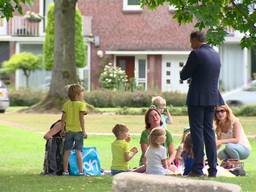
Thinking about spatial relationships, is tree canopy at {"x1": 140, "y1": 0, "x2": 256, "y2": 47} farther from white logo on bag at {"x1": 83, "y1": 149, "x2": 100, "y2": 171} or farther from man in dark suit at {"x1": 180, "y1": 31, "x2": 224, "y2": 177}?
white logo on bag at {"x1": 83, "y1": 149, "x2": 100, "y2": 171}

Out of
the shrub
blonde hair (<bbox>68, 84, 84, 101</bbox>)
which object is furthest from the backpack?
the shrub

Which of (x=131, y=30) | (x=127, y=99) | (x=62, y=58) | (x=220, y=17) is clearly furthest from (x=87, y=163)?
(x=131, y=30)

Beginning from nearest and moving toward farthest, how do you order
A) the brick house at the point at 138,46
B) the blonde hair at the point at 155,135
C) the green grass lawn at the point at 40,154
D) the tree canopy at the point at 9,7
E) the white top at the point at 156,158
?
the green grass lawn at the point at 40,154 → the blonde hair at the point at 155,135 → the white top at the point at 156,158 → the tree canopy at the point at 9,7 → the brick house at the point at 138,46

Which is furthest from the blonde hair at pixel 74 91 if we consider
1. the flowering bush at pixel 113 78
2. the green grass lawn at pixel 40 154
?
the flowering bush at pixel 113 78

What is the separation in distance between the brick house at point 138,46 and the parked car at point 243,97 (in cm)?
897

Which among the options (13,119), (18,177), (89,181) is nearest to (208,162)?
(89,181)

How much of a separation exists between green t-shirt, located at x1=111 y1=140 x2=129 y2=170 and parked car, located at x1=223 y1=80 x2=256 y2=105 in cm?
2026

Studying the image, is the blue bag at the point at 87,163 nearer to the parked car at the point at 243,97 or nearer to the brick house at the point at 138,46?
the parked car at the point at 243,97

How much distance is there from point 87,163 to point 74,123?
80cm

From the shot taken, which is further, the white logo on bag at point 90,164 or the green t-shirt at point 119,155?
the white logo on bag at point 90,164

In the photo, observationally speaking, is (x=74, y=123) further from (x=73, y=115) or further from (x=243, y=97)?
(x=243, y=97)

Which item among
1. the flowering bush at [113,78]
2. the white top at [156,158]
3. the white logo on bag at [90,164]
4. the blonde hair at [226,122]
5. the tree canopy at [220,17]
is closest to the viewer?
the tree canopy at [220,17]

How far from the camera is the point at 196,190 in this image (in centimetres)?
609

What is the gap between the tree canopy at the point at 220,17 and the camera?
8852mm
